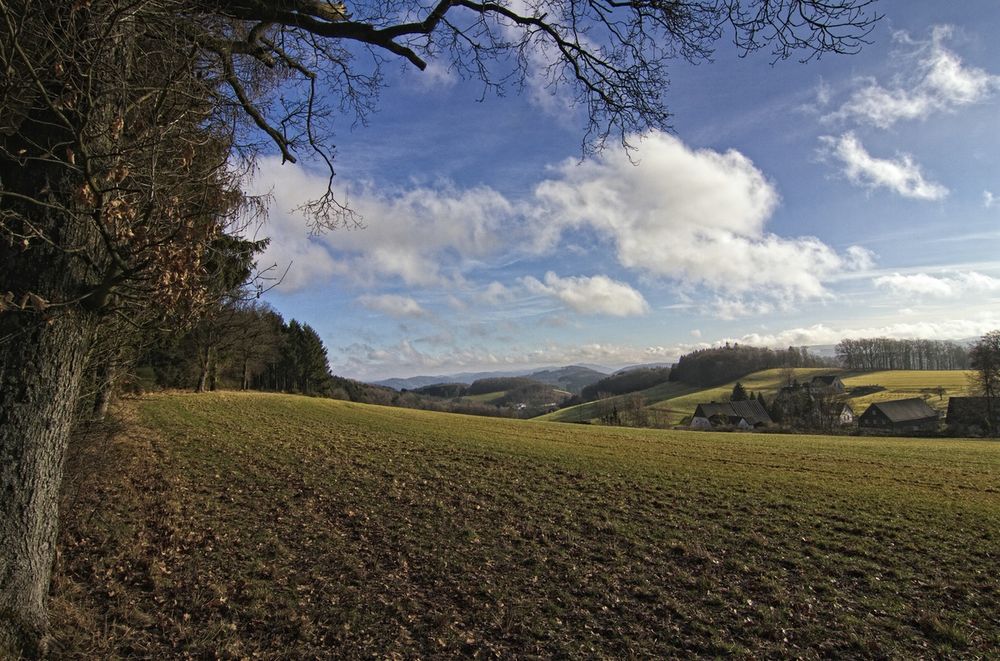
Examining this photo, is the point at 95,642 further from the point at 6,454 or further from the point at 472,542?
the point at 472,542

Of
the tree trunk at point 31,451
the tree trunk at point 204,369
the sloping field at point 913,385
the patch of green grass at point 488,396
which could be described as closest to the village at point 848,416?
the sloping field at point 913,385

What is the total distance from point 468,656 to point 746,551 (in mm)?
5736

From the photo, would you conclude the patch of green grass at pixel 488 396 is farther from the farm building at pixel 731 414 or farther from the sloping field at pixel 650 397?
the farm building at pixel 731 414

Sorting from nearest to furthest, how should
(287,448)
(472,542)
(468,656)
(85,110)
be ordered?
(85,110) → (468,656) → (472,542) → (287,448)

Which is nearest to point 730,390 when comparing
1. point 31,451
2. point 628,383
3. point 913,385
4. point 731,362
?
point 731,362

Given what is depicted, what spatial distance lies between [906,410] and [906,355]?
68.7 metres

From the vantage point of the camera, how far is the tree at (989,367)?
49.2 m

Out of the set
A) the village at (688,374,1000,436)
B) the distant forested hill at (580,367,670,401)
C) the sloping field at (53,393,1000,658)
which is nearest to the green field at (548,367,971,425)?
the village at (688,374,1000,436)

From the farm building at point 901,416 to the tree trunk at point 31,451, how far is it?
79.6 meters

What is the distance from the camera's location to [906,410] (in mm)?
65688

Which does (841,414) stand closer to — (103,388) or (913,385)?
(913,385)

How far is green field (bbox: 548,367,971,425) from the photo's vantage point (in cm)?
8219

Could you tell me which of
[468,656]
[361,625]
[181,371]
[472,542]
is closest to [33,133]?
[361,625]

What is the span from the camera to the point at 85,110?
3.17 metres
